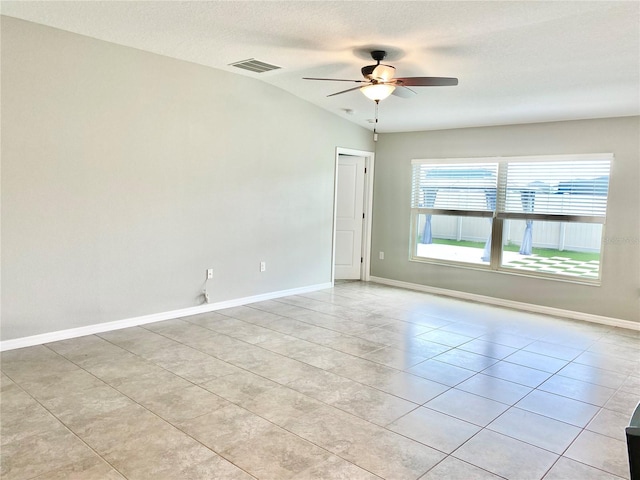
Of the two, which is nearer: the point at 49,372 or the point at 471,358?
the point at 49,372

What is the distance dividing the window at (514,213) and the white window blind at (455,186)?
1 cm

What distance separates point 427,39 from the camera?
3.67 metres

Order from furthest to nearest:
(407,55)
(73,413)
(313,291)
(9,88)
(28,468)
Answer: (313,291)
(407,55)
(9,88)
(73,413)
(28,468)

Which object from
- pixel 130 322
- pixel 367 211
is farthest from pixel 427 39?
pixel 367 211

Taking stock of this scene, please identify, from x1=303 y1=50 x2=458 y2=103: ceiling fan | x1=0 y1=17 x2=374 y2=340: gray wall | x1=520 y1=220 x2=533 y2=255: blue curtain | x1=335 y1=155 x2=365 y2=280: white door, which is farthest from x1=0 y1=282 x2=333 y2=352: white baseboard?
x1=520 y1=220 x2=533 y2=255: blue curtain

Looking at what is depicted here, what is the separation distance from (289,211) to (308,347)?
2.48 m

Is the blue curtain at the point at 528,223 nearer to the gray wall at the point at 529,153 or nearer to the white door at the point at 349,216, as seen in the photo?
the gray wall at the point at 529,153

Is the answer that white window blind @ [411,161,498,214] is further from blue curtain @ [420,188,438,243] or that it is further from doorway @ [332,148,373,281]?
doorway @ [332,148,373,281]

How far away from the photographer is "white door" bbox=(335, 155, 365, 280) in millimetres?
7547

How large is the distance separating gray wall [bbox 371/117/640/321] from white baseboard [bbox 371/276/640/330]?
0.05 meters

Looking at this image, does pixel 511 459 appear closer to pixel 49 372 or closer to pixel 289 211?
pixel 49 372

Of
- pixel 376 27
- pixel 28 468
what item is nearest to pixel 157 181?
pixel 376 27

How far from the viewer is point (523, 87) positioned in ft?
15.1

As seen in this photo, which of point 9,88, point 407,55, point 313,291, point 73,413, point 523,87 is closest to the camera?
point 73,413
